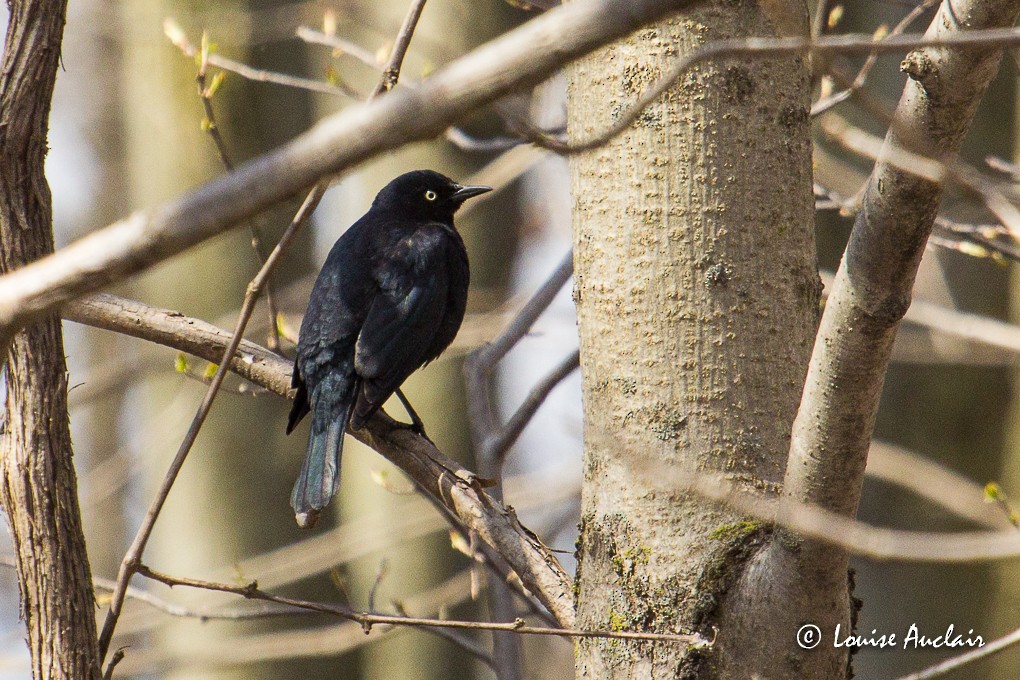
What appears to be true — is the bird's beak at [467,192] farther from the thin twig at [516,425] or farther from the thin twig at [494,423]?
the thin twig at [516,425]

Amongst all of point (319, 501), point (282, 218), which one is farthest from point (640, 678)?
point (282, 218)

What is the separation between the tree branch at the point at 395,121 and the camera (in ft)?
3.25

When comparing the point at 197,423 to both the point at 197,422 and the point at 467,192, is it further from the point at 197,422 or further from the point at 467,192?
the point at 467,192

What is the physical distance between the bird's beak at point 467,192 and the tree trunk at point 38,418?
2532 mm

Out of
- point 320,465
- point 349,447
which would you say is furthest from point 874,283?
point 349,447

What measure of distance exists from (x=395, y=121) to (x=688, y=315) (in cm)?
118

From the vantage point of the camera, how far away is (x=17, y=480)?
2.15 metres

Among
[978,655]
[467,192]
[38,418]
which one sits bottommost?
[978,655]

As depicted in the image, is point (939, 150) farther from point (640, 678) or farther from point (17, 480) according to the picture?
point (17, 480)

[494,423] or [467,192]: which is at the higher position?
[467,192]

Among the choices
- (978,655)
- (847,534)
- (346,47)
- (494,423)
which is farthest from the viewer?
(346,47)

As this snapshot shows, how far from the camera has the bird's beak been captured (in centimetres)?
463

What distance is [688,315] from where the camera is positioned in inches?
81.1

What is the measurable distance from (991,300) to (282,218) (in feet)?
13.3
